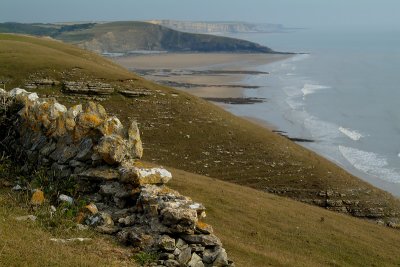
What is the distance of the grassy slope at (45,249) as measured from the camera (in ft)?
39.6

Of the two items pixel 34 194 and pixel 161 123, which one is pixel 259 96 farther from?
pixel 34 194

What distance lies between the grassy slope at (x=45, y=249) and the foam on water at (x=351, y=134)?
6304 cm

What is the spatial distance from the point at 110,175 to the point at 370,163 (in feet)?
163

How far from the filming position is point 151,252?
46.0 ft

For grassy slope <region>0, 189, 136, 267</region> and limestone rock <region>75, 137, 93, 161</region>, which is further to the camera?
limestone rock <region>75, 137, 93, 161</region>

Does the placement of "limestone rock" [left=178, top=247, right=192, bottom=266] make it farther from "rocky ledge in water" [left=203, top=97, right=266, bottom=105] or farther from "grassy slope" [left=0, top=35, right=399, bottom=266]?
"rocky ledge in water" [left=203, top=97, right=266, bottom=105]

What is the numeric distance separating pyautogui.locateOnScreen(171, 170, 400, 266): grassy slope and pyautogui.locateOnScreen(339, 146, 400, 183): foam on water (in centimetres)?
2353

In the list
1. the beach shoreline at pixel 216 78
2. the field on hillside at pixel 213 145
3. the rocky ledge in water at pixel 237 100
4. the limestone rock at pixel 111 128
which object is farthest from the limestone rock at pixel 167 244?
the rocky ledge in water at pixel 237 100

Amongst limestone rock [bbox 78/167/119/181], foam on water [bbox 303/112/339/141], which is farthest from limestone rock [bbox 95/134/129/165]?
foam on water [bbox 303/112/339/141]

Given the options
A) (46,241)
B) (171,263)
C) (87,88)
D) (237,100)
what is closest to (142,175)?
(171,263)

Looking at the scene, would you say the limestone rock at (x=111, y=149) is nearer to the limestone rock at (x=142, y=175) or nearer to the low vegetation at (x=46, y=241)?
the limestone rock at (x=142, y=175)

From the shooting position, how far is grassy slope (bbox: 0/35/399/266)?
25.1 metres

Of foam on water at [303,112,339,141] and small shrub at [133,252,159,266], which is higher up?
small shrub at [133,252,159,266]

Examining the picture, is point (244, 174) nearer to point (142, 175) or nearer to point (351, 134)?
point (142, 175)
